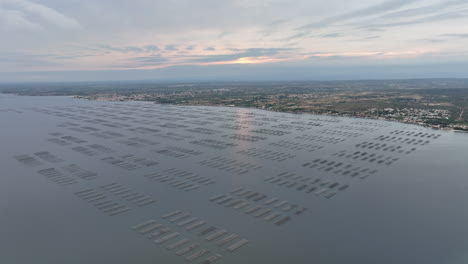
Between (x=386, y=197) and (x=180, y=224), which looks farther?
(x=386, y=197)

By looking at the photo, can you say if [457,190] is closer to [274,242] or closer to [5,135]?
[274,242]

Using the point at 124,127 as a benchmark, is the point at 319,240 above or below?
below

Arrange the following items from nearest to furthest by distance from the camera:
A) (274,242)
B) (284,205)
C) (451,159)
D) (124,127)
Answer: (274,242) → (284,205) → (451,159) → (124,127)

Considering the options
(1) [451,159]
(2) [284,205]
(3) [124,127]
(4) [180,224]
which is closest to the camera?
(4) [180,224]

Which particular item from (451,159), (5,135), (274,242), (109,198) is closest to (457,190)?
(451,159)

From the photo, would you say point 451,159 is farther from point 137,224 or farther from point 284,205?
point 137,224

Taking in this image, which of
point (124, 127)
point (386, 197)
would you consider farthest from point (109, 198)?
point (124, 127)
